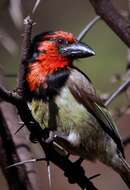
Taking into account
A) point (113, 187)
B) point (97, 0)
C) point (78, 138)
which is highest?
point (97, 0)

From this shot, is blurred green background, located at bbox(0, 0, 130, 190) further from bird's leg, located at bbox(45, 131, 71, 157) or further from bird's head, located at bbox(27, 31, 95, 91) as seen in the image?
bird's head, located at bbox(27, 31, 95, 91)

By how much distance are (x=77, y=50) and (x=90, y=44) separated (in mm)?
4217

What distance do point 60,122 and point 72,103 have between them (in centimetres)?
15

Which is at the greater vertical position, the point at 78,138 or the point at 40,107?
the point at 40,107

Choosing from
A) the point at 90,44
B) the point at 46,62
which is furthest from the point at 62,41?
the point at 90,44

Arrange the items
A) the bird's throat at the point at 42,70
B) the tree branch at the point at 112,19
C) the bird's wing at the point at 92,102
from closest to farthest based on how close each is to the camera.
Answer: the tree branch at the point at 112,19, the bird's throat at the point at 42,70, the bird's wing at the point at 92,102

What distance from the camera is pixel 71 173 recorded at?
3.80m

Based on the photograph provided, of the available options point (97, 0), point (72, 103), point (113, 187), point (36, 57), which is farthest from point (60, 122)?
point (113, 187)

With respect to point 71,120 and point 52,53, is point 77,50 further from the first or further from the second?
point 71,120

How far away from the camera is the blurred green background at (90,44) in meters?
7.40

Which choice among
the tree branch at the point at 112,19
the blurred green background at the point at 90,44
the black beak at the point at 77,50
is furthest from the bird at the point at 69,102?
the blurred green background at the point at 90,44

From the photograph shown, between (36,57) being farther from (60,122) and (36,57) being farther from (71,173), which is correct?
(71,173)

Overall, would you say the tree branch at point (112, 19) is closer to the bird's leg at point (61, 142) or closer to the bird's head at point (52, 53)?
the bird's head at point (52, 53)

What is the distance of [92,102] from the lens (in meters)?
4.71
